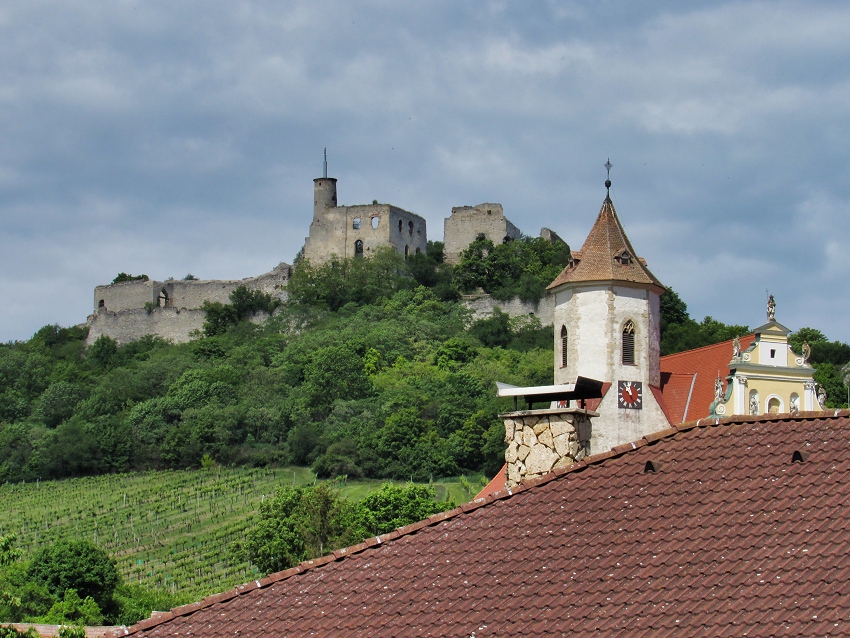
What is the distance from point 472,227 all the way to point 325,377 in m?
17.2

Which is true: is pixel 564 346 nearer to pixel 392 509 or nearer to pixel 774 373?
pixel 774 373

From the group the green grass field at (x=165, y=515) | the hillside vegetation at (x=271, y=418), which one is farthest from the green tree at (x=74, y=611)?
the green grass field at (x=165, y=515)

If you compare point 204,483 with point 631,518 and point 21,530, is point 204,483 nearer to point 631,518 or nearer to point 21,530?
point 21,530

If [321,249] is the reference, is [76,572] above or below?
below

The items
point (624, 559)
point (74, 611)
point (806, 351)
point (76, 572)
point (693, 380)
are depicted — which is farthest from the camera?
point (76, 572)

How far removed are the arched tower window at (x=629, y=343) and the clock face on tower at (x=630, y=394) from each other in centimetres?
55

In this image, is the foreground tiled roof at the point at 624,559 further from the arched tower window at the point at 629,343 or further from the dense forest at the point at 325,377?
the dense forest at the point at 325,377

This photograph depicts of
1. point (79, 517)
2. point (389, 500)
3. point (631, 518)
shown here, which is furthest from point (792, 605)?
point (79, 517)

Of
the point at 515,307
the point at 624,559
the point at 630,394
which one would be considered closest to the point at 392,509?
the point at 630,394

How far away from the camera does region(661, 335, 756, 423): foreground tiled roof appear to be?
104 feet

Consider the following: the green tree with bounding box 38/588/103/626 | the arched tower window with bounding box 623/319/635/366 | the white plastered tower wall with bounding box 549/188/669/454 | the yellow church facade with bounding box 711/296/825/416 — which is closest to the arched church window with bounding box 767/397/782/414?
the yellow church facade with bounding box 711/296/825/416

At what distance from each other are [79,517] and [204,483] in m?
6.97

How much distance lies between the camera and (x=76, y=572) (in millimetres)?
45312

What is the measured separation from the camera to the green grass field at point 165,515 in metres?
52.1
